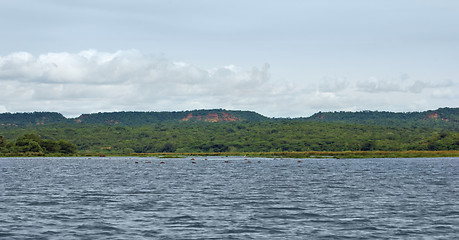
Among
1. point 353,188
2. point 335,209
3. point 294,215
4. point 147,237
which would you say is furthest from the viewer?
point 353,188

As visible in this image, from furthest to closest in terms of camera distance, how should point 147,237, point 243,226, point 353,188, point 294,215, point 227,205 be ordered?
1. point 353,188
2. point 227,205
3. point 294,215
4. point 243,226
5. point 147,237

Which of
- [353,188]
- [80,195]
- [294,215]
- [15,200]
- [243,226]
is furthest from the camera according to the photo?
[353,188]

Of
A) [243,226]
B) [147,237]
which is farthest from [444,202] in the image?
[147,237]

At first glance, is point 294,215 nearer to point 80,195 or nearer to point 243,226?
point 243,226

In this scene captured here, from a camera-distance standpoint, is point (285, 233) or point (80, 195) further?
point (80, 195)

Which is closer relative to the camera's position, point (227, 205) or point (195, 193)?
point (227, 205)

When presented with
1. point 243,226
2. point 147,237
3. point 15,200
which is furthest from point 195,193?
point 147,237

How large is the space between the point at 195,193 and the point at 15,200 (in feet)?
82.5

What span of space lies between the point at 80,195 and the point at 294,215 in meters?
35.7

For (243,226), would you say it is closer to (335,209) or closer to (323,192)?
(335,209)

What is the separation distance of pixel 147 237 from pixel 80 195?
3710cm

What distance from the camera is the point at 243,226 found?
155ft

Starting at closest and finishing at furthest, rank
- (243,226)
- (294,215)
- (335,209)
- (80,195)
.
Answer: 1. (243,226)
2. (294,215)
3. (335,209)
4. (80,195)

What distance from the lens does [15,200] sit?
68.6m
